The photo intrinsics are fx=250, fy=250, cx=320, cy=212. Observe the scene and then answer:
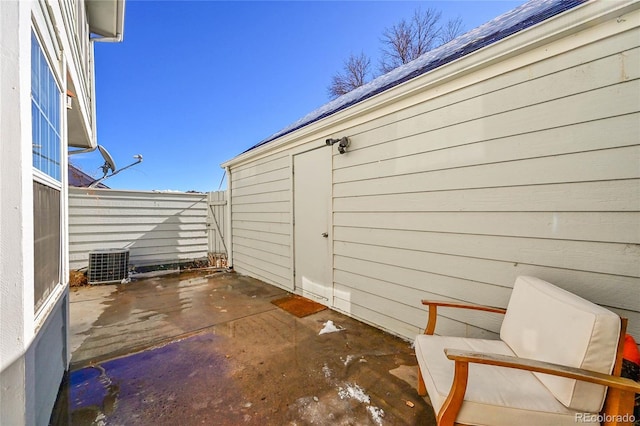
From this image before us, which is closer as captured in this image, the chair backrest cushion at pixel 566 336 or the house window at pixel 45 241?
the chair backrest cushion at pixel 566 336

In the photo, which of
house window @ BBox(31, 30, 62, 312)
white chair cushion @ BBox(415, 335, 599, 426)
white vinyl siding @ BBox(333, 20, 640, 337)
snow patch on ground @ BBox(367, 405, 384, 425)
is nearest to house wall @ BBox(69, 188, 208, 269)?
house window @ BBox(31, 30, 62, 312)

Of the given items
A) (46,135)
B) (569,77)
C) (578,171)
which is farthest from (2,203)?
(569,77)

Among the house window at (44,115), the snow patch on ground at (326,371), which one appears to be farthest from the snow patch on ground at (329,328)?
the house window at (44,115)

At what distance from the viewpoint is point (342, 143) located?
3.28 m

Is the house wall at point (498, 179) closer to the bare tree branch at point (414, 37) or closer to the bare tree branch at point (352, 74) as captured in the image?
the bare tree branch at point (414, 37)

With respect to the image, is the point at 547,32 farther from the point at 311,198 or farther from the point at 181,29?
the point at 181,29

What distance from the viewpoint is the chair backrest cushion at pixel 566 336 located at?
113 centimetres

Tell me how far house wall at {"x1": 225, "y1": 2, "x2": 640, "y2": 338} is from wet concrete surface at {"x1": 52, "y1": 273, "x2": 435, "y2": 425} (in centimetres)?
70

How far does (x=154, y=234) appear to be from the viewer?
6324 mm

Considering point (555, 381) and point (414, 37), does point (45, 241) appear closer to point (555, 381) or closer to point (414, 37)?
point (555, 381)

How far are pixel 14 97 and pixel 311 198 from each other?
123 inches

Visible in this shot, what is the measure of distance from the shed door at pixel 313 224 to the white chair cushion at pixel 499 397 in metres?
2.27

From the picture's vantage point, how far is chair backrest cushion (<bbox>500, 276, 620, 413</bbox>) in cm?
113

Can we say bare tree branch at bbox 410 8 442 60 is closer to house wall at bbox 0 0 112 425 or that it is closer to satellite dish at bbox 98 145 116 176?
house wall at bbox 0 0 112 425
